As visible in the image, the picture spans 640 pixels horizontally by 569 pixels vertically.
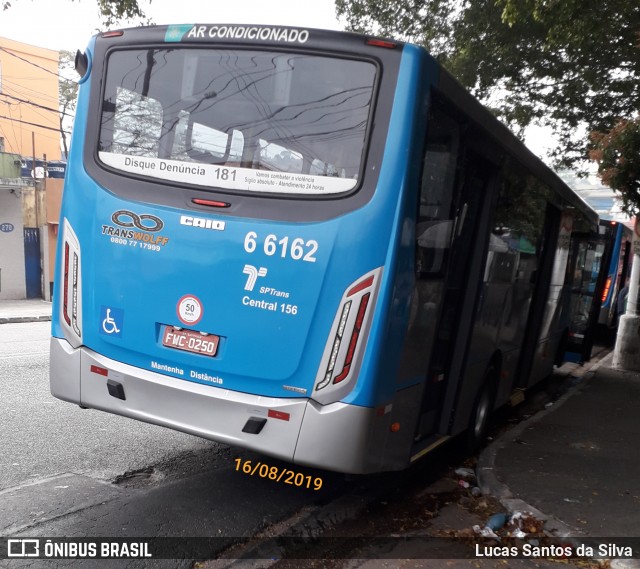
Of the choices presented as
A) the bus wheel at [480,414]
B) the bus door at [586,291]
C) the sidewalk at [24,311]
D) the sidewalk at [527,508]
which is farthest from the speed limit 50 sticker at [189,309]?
the sidewalk at [24,311]

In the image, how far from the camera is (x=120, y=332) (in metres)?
4.90

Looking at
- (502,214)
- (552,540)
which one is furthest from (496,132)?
(552,540)

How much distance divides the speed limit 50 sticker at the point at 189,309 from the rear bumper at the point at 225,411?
0.42m

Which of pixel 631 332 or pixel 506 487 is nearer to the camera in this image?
pixel 506 487

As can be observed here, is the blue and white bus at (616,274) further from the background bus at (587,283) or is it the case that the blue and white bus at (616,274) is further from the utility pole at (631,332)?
the utility pole at (631,332)

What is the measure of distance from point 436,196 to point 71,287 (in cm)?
269

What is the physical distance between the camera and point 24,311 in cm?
2167

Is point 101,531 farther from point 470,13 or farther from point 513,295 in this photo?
point 470,13

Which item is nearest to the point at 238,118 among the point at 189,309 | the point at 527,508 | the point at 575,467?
the point at 189,309

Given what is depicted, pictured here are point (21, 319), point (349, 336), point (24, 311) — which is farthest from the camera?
point (24, 311)

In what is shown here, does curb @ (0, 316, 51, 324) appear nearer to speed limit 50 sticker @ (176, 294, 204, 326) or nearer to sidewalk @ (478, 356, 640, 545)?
sidewalk @ (478, 356, 640, 545)

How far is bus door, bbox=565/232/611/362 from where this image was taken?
37.6 ft

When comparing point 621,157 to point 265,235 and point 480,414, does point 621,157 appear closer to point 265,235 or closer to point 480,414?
point 480,414

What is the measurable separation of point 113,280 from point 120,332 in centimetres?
37
